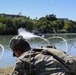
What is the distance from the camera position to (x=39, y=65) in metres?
3.10

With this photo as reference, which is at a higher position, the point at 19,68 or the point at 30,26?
the point at 19,68

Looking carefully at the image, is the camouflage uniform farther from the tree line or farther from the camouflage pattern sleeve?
A: the tree line

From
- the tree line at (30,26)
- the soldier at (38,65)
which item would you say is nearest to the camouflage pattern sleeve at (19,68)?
the soldier at (38,65)

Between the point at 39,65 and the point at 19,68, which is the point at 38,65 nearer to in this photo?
the point at 39,65

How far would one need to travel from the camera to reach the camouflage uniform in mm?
3084

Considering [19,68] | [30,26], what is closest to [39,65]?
[19,68]

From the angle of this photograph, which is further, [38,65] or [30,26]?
[30,26]

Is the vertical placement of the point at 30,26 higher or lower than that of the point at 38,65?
lower

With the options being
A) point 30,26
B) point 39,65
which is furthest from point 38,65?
point 30,26

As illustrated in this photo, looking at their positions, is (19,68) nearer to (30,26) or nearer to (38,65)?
(38,65)

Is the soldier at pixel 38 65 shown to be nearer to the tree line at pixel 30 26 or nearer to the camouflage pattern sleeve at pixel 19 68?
the camouflage pattern sleeve at pixel 19 68

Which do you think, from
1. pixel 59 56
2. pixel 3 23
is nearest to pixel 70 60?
pixel 59 56

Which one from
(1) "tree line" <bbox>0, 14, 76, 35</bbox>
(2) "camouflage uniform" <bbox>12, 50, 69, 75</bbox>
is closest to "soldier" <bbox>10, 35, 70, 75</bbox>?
(2) "camouflage uniform" <bbox>12, 50, 69, 75</bbox>

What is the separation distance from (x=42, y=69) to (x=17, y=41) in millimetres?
448
